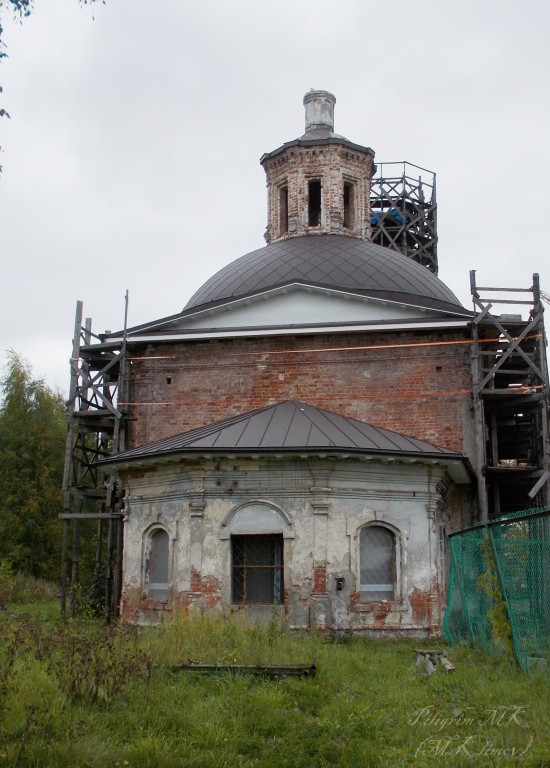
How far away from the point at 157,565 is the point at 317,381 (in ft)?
15.7

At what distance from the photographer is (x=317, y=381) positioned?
56.5 ft

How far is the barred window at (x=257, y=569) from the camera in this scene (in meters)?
14.0

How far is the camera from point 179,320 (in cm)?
1798

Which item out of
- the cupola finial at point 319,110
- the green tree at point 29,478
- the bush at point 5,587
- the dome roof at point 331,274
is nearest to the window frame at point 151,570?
the dome roof at point 331,274

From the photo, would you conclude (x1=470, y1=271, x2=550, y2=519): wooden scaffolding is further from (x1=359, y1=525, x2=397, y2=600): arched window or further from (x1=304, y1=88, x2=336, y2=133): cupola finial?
(x1=304, y1=88, x2=336, y2=133): cupola finial

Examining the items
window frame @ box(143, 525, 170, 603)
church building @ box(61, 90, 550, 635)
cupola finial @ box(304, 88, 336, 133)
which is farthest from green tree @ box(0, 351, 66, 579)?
window frame @ box(143, 525, 170, 603)

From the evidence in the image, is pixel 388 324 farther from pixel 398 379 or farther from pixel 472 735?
pixel 472 735

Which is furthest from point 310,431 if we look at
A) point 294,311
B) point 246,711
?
point 246,711

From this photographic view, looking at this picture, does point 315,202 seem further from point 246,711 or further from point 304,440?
point 246,711

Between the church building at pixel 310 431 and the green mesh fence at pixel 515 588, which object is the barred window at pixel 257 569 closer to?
the church building at pixel 310 431

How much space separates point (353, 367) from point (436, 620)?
519 cm

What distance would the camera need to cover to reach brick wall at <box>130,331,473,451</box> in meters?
16.7

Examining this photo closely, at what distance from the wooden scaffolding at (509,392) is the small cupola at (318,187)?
21.6 feet

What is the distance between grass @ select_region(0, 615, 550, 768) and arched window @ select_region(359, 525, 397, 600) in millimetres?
4081
